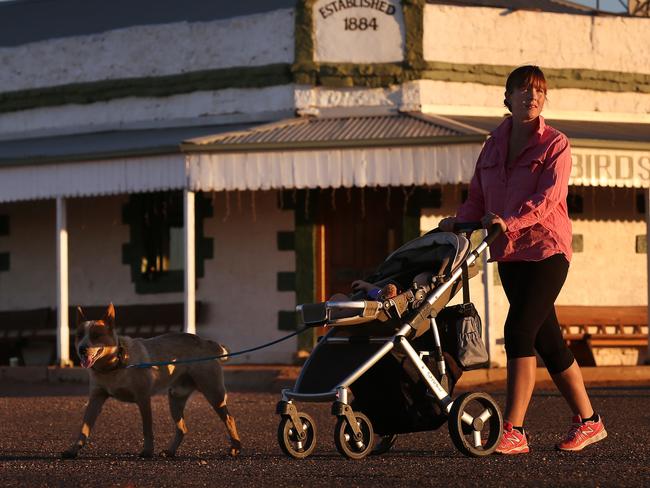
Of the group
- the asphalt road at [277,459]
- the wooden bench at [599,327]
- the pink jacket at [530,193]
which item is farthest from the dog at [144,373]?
the wooden bench at [599,327]

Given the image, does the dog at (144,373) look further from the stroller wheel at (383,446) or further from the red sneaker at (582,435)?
the red sneaker at (582,435)

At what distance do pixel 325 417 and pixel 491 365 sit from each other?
566 centimetres

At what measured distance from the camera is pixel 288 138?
16.8m

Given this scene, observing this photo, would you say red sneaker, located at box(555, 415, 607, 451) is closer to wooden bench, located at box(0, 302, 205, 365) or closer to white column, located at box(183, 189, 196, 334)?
white column, located at box(183, 189, 196, 334)

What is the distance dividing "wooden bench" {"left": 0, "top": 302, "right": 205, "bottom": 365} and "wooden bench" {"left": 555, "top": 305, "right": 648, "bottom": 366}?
4.65 metres

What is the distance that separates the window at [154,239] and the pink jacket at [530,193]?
38.2 ft

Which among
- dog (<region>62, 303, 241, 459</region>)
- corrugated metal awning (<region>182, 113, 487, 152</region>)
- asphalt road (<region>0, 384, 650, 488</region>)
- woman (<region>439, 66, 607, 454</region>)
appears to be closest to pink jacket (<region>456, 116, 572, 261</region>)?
woman (<region>439, 66, 607, 454</region>)

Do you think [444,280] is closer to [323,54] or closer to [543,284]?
[543,284]

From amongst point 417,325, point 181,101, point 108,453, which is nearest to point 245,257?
point 181,101

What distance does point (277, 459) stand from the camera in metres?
8.10

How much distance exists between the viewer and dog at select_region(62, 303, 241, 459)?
860 centimetres

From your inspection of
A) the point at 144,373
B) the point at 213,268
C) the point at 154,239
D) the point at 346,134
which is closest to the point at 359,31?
the point at 346,134

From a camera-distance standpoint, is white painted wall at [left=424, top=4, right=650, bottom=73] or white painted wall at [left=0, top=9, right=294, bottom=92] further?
white painted wall at [left=0, top=9, right=294, bottom=92]

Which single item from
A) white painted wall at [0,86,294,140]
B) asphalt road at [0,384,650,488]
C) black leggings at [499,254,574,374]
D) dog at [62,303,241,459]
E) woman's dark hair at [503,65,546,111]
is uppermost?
white painted wall at [0,86,294,140]
